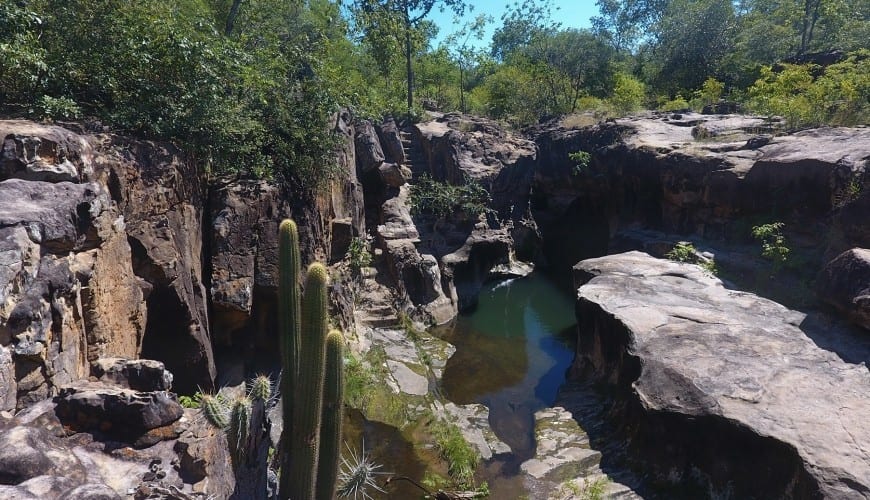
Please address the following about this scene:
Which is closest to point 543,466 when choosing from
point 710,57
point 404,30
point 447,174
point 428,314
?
point 428,314

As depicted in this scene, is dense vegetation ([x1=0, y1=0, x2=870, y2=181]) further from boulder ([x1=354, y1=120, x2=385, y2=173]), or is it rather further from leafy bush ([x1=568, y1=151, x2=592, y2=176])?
leafy bush ([x1=568, y1=151, x2=592, y2=176])

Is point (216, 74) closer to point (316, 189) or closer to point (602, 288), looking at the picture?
point (316, 189)

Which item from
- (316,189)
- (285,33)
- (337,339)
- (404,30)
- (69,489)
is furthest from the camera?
(404,30)

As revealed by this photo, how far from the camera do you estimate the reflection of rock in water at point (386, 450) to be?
7.53m

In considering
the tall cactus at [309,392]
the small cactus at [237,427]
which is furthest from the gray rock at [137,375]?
the tall cactus at [309,392]

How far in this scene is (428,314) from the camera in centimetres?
1423

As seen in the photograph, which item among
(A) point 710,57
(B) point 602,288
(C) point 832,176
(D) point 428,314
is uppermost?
(A) point 710,57

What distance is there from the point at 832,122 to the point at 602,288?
9083 millimetres

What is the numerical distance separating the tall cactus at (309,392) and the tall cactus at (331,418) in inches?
5.9

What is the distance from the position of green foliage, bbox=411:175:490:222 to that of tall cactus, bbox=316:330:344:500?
12329 millimetres

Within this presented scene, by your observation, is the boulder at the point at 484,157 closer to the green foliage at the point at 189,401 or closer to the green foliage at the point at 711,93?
the green foliage at the point at 711,93

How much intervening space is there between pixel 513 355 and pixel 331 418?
8.62 metres

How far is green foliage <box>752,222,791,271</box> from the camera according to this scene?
11141mm

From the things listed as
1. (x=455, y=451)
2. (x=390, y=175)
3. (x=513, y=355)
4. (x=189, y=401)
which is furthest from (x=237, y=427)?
(x=390, y=175)
